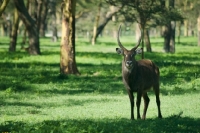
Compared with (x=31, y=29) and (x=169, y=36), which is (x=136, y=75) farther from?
(x=169, y=36)

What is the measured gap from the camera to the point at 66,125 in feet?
42.5

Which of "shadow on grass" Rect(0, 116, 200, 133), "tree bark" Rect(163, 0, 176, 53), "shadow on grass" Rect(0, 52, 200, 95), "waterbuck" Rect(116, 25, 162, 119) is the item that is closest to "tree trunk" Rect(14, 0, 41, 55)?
"shadow on grass" Rect(0, 52, 200, 95)

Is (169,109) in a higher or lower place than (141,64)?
lower

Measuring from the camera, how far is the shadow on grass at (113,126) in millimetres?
12328

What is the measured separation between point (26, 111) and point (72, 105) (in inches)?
74.7

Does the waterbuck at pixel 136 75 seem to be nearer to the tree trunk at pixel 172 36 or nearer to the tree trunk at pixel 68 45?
the tree trunk at pixel 68 45

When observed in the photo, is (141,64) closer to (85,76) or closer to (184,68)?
(85,76)

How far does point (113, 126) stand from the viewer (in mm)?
13492

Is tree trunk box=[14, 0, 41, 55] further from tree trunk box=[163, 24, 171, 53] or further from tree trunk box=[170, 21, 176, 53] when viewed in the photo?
tree trunk box=[170, 21, 176, 53]

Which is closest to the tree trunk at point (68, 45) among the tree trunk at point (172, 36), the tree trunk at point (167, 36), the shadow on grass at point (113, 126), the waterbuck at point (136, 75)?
the waterbuck at point (136, 75)

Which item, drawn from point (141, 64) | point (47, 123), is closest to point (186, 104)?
point (141, 64)

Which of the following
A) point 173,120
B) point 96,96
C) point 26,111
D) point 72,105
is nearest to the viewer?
point 173,120

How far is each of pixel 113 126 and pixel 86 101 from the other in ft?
21.1

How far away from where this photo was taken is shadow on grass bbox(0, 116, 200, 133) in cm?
1233
